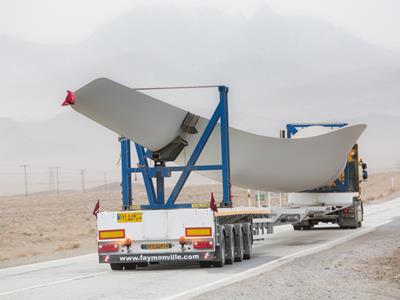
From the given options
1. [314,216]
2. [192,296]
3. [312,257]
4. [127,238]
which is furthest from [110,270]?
[314,216]

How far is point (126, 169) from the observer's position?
65.4 feet

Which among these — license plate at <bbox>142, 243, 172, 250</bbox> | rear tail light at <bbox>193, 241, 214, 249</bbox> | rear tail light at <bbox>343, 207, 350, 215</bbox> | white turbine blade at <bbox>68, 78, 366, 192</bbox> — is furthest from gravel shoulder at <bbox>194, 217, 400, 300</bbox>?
rear tail light at <bbox>343, 207, 350, 215</bbox>

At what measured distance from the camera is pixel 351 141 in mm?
26047

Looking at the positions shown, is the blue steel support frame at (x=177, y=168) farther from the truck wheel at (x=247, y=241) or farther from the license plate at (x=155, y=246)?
the truck wheel at (x=247, y=241)

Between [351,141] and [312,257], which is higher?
[351,141]

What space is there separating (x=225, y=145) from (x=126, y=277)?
3.90 metres

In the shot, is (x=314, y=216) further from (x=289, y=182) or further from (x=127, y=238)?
(x=127, y=238)

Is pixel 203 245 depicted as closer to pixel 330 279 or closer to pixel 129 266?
pixel 129 266

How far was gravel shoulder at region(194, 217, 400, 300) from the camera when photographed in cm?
1288

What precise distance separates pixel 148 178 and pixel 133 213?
1547 millimetres

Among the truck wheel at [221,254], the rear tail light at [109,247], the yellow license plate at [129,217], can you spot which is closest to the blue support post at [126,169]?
the yellow license plate at [129,217]

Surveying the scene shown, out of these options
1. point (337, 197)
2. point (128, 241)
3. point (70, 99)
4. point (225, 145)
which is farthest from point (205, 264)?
point (337, 197)

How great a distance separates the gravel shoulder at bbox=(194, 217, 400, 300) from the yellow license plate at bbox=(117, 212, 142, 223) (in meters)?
3.05

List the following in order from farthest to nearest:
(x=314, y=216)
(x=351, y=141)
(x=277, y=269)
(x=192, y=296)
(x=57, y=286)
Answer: (x=314, y=216) → (x=351, y=141) → (x=277, y=269) → (x=57, y=286) → (x=192, y=296)
